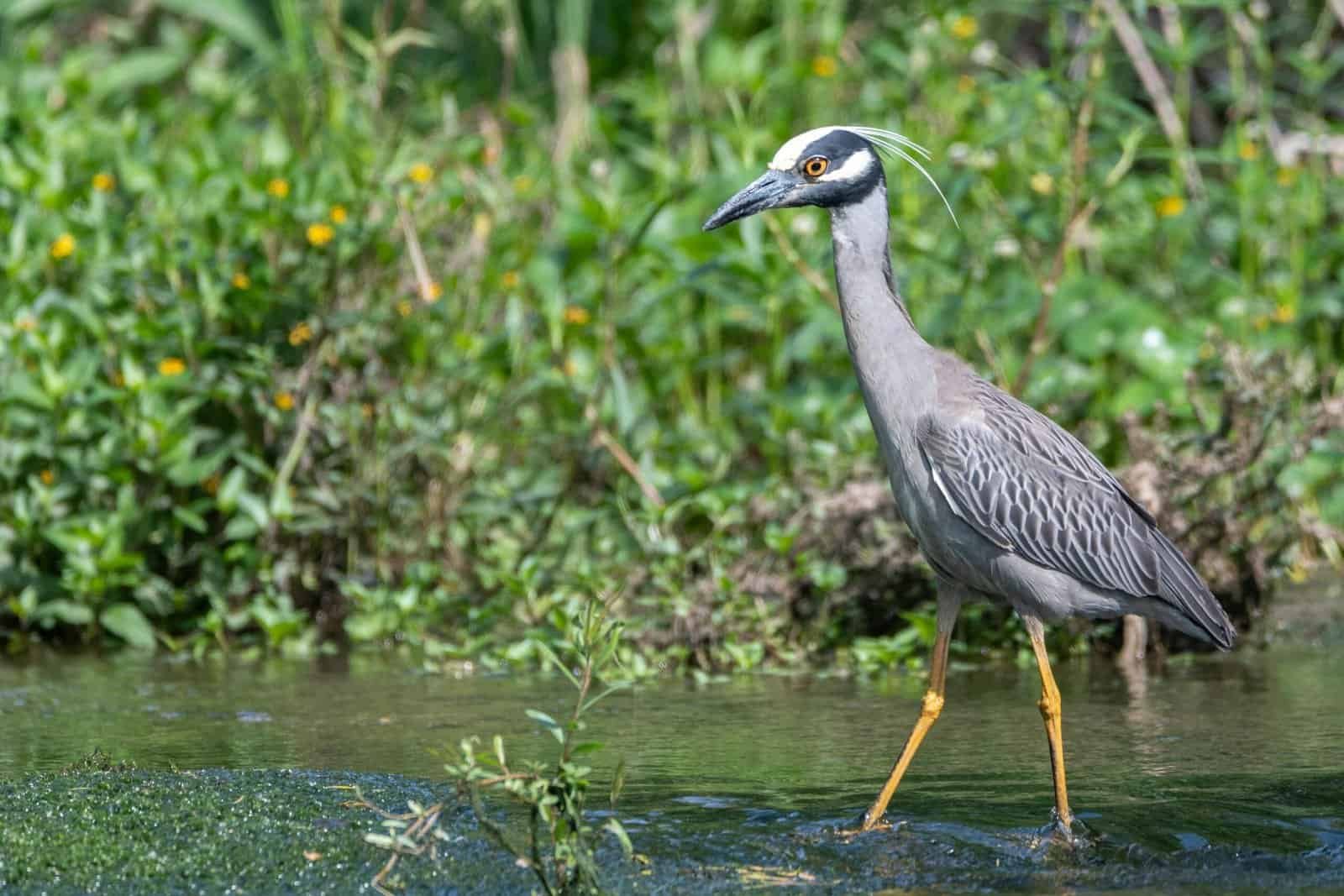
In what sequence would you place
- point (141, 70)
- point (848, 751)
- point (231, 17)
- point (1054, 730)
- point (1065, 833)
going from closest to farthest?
point (1065, 833), point (1054, 730), point (848, 751), point (141, 70), point (231, 17)

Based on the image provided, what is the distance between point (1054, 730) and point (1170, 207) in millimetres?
4674

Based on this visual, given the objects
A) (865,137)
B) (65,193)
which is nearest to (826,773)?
(865,137)

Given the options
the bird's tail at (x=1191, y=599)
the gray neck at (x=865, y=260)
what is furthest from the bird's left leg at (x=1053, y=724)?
the gray neck at (x=865, y=260)

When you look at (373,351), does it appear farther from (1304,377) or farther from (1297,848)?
(1297,848)

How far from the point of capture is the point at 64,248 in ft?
21.9

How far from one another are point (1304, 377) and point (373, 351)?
327cm

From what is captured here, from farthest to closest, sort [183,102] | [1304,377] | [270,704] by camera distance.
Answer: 1. [183,102]
2. [1304,377]
3. [270,704]

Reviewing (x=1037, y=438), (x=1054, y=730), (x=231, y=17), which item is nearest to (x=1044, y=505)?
(x=1037, y=438)

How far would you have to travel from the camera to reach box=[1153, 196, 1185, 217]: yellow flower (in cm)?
851

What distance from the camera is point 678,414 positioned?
7.93m

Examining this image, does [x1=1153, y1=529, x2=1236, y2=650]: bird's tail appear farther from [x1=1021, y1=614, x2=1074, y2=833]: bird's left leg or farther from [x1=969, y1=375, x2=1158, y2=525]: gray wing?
[x1=1021, y1=614, x2=1074, y2=833]: bird's left leg

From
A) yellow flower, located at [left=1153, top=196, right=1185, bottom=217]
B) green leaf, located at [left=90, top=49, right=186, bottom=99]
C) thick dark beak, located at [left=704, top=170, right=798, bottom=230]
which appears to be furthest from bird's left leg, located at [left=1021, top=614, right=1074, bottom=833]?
green leaf, located at [left=90, top=49, right=186, bottom=99]

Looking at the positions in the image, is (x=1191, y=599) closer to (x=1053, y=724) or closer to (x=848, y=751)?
(x=1053, y=724)

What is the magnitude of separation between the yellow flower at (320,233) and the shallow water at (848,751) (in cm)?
148
